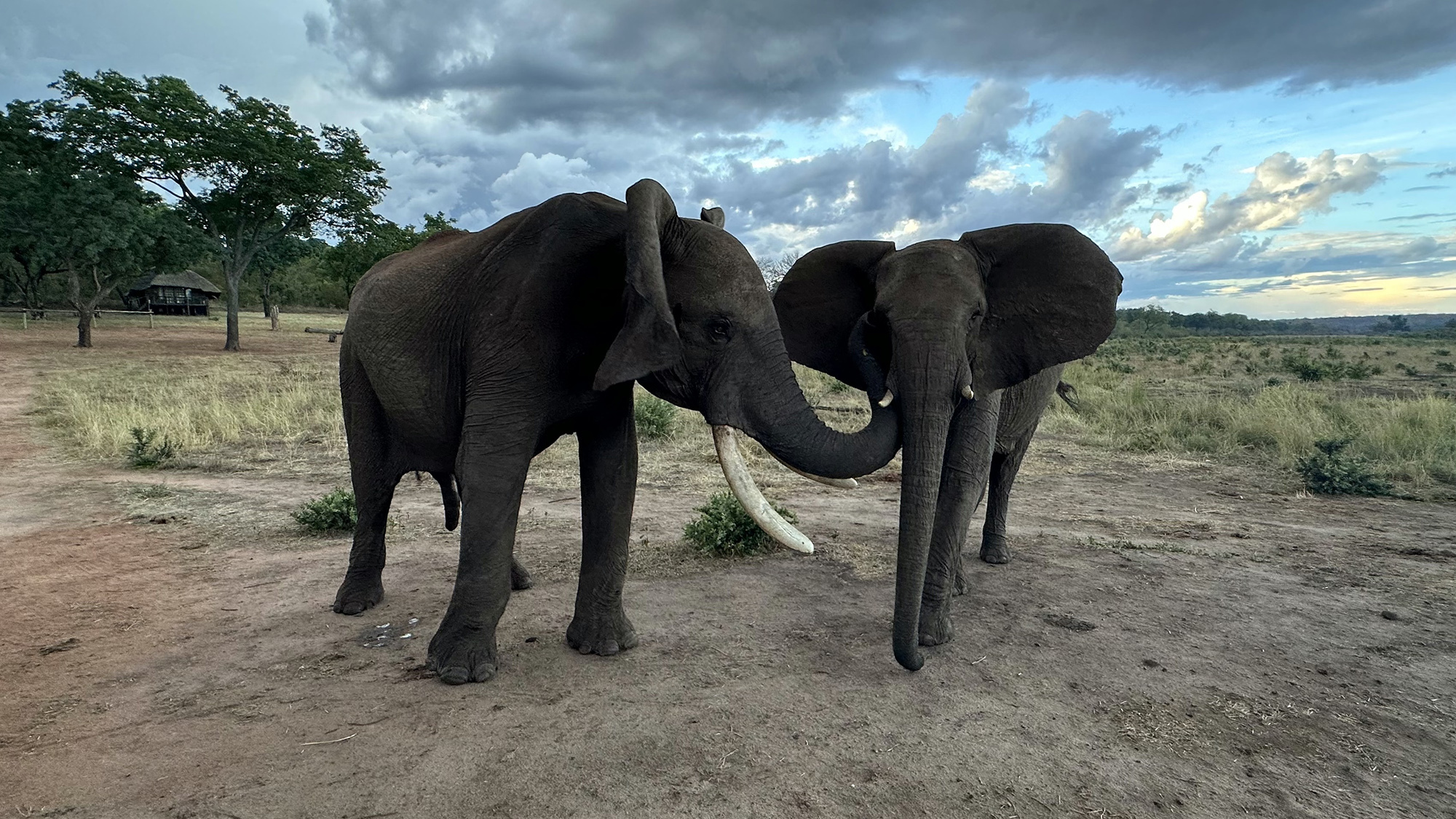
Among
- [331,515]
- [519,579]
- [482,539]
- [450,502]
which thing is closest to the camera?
[482,539]

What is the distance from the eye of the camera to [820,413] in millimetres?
14609

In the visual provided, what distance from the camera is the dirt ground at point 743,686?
3.16 metres

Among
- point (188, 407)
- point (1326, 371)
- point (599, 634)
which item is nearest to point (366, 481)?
point (599, 634)

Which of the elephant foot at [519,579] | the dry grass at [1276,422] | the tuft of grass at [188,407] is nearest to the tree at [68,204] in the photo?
the tuft of grass at [188,407]

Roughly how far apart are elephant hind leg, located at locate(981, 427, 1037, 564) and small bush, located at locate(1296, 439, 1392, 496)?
5.21m

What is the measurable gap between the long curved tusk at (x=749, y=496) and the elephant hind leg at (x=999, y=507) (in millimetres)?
3221

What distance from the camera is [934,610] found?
4.66m

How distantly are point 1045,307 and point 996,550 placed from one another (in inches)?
96.2

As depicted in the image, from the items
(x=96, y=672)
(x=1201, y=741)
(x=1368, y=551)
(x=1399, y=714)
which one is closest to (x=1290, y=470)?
(x=1368, y=551)

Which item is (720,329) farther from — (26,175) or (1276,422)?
(26,175)

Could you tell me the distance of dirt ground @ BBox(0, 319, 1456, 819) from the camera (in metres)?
3.16

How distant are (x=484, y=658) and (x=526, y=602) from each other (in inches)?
52.4

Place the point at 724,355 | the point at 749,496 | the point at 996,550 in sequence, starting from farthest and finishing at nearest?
the point at 996,550
the point at 749,496
the point at 724,355

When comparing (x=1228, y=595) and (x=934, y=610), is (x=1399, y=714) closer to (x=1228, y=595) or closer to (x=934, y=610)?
(x=1228, y=595)
